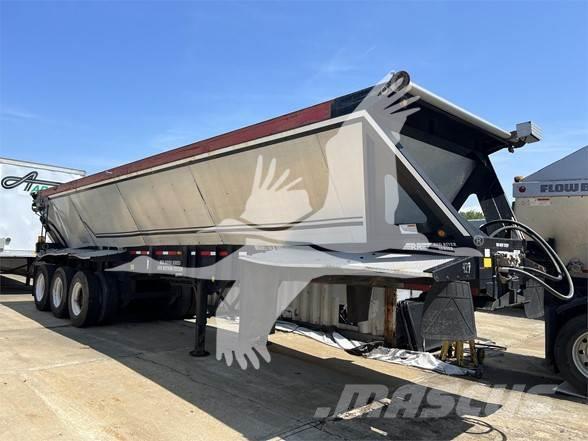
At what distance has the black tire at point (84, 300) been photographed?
8.27 metres

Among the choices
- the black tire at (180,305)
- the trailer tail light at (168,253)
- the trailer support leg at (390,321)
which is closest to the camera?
the trailer support leg at (390,321)

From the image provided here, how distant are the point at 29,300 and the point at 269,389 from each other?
928 centimetres

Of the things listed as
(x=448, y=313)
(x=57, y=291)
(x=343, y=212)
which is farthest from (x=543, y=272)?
(x=57, y=291)

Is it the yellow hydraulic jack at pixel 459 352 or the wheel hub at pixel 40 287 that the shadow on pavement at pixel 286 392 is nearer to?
the yellow hydraulic jack at pixel 459 352

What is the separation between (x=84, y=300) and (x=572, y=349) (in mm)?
7372

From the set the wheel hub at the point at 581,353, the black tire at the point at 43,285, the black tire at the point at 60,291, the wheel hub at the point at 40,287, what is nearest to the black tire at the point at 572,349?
the wheel hub at the point at 581,353

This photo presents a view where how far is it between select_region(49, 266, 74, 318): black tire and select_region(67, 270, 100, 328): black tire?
0.34 m

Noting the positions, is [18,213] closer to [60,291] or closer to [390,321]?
[60,291]

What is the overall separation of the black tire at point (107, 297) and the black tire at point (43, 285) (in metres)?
→ 2.20

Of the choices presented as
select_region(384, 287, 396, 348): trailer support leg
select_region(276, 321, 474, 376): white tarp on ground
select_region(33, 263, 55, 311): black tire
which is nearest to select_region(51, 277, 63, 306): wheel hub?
select_region(33, 263, 55, 311): black tire

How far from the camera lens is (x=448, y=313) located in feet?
12.4

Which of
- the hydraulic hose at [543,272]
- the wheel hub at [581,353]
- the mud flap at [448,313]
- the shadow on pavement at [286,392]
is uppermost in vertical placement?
the hydraulic hose at [543,272]

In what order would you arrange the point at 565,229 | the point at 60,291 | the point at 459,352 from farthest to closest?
the point at 60,291
the point at 565,229
the point at 459,352

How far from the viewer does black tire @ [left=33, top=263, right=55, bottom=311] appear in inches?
395
